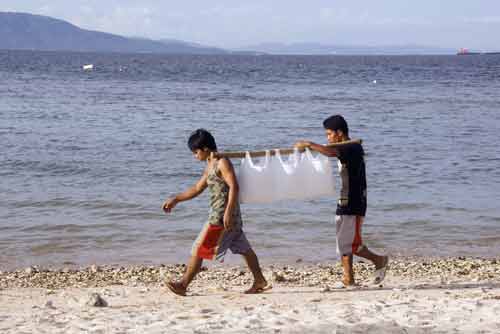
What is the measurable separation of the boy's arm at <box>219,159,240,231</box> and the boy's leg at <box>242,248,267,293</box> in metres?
0.45

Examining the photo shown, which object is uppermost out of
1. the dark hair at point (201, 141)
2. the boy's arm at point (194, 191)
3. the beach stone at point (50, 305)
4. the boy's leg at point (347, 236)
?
the dark hair at point (201, 141)

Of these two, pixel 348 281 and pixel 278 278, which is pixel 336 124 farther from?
pixel 278 278

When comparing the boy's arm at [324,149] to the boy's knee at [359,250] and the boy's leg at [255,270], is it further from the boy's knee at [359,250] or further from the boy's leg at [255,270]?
the boy's leg at [255,270]

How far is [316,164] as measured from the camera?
7.00 metres

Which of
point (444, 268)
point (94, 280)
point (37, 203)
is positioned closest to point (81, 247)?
point (94, 280)

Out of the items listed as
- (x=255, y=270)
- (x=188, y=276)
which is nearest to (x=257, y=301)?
(x=255, y=270)

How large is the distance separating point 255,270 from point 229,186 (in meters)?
0.86

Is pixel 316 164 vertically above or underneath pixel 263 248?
above

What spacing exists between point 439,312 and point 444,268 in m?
2.80

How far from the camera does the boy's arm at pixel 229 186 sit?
6512mm

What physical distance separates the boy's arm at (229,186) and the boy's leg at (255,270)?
17.7 inches

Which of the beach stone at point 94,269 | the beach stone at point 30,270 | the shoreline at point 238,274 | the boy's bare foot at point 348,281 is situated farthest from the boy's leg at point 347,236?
the beach stone at point 30,270

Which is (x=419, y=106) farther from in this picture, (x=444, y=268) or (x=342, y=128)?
(x=342, y=128)

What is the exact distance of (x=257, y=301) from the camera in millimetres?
6734
